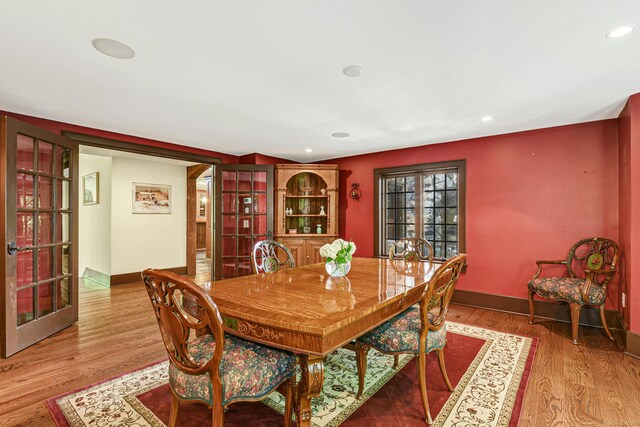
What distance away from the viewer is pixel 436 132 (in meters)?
3.98

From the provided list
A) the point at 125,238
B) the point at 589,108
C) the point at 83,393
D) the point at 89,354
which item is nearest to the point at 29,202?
the point at 89,354

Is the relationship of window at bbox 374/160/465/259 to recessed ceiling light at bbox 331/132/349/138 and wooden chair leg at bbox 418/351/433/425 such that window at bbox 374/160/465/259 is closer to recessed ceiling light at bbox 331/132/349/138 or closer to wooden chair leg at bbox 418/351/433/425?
recessed ceiling light at bbox 331/132/349/138

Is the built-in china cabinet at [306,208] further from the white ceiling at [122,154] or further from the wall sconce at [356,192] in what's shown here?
the white ceiling at [122,154]

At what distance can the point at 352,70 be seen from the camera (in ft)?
7.55

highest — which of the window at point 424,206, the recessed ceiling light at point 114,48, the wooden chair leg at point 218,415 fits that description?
the recessed ceiling light at point 114,48

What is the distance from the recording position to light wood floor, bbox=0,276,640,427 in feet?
6.47

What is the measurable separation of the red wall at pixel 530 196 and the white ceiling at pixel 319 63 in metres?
0.32

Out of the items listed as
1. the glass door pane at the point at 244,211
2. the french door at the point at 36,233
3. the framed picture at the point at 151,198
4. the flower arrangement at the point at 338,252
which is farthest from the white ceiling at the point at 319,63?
the framed picture at the point at 151,198

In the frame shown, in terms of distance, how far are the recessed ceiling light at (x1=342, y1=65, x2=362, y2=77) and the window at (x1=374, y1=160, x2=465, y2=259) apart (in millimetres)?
2658


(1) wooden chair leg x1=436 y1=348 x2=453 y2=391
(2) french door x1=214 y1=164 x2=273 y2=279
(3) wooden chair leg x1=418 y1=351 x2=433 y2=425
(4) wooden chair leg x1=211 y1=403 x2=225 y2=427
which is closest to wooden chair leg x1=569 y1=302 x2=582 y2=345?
(1) wooden chair leg x1=436 y1=348 x2=453 y2=391

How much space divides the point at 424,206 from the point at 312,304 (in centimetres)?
361

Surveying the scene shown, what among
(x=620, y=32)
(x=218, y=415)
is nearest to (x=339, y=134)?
(x=620, y=32)

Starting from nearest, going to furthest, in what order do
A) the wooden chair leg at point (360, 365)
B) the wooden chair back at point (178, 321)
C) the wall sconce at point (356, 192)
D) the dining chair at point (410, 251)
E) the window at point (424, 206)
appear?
the wooden chair back at point (178, 321) < the wooden chair leg at point (360, 365) < the dining chair at point (410, 251) < the window at point (424, 206) < the wall sconce at point (356, 192)

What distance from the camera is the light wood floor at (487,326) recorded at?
77.7 inches
